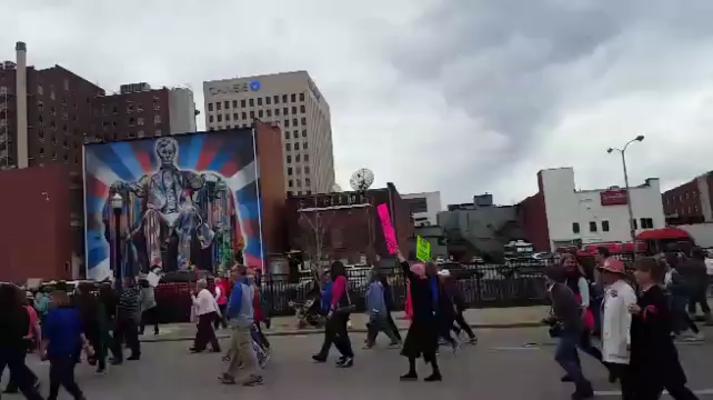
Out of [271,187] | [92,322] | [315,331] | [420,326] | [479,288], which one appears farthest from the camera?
[271,187]

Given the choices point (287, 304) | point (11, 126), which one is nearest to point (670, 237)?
point (287, 304)

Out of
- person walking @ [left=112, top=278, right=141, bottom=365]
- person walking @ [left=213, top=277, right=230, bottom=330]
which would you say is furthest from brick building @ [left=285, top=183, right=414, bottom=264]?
person walking @ [left=112, top=278, right=141, bottom=365]

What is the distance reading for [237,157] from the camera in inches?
2483

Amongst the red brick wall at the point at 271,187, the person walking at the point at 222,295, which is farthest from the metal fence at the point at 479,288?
the red brick wall at the point at 271,187

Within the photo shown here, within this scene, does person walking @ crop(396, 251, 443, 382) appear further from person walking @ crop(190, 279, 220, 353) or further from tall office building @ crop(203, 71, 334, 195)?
tall office building @ crop(203, 71, 334, 195)

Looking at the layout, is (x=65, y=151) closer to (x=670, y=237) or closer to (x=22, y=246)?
(x=22, y=246)

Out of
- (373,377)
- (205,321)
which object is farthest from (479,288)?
(373,377)

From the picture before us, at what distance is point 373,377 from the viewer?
34.4 feet

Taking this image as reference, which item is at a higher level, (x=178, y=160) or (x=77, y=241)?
(x=178, y=160)

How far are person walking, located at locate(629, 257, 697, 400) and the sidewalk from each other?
40.8ft

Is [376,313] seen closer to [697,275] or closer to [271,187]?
[697,275]

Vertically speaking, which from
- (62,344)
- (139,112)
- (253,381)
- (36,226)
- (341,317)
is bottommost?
(253,381)

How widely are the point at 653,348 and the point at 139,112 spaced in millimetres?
119729

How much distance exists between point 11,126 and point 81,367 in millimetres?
101604
